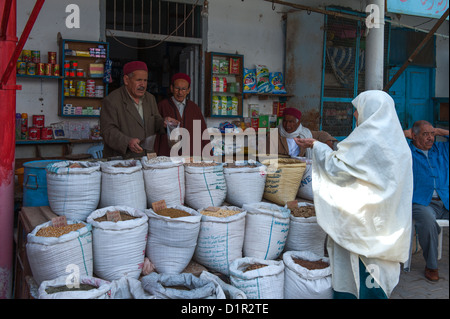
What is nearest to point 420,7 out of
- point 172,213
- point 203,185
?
point 203,185

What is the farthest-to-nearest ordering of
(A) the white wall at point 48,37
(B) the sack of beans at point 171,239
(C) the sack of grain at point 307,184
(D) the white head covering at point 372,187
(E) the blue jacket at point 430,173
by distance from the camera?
1. (A) the white wall at point 48,37
2. (E) the blue jacket at point 430,173
3. (C) the sack of grain at point 307,184
4. (B) the sack of beans at point 171,239
5. (D) the white head covering at point 372,187

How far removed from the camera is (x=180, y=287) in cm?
230

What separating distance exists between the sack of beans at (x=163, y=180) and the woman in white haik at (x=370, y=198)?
3.03 ft

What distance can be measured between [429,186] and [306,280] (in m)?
2.23

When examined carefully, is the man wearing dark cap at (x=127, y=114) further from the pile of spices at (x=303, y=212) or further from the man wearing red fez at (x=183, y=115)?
the pile of spices at (x=303, y=212)

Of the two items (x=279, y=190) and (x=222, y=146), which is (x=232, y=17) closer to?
(x=222, y=146)

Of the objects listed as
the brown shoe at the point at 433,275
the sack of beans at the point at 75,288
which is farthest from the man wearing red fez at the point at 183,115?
the brown shoe at the point at 433,275

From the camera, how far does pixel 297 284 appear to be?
2496mm

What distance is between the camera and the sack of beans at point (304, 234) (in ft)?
9.29

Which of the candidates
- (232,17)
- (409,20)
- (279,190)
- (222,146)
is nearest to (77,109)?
(222,146)

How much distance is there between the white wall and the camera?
483 cm

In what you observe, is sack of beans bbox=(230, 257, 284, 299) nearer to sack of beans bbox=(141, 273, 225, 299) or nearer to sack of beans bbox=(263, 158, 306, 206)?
sack of beans bbox=(141, 273, 225, 299)

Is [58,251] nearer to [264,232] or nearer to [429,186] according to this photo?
[264,232]

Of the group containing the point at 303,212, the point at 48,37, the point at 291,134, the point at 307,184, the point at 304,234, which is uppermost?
the point at 48,37
